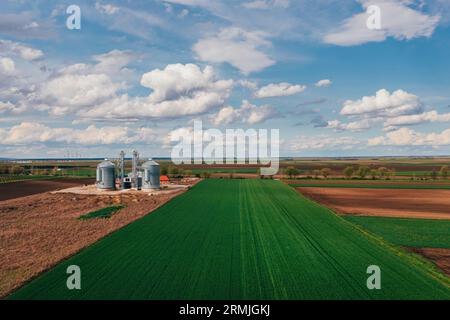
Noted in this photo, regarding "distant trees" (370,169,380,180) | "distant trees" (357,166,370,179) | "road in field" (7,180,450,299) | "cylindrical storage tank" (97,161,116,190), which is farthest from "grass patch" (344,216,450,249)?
"distant trees" (357,166,370,179)

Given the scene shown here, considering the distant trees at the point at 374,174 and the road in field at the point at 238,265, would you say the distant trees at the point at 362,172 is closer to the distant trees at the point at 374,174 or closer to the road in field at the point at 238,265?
the distant trees at the point at 374,174

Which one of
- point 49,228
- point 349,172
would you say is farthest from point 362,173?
point 49,228

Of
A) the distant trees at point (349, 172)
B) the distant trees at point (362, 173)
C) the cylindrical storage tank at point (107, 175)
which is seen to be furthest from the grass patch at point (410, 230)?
the distant trees at point (362, 173)
